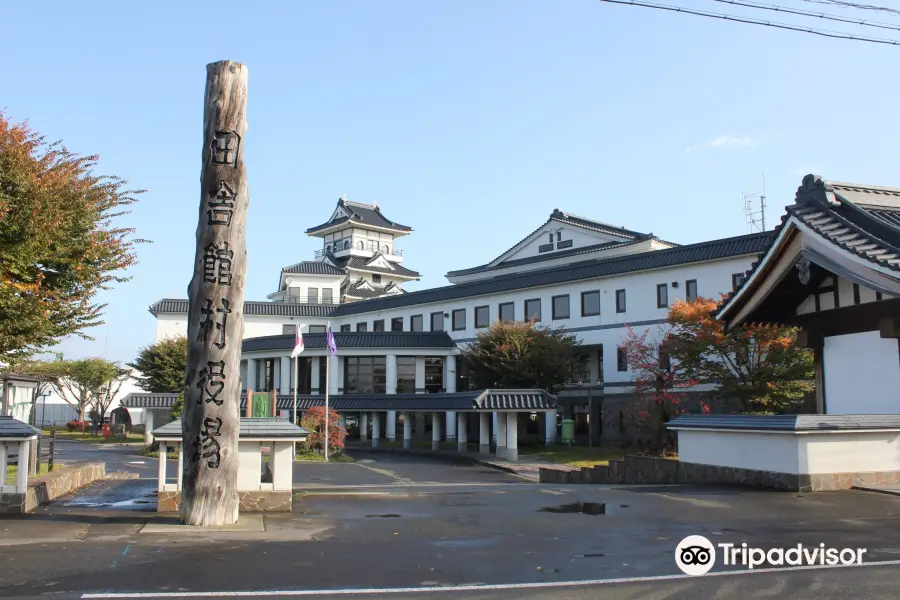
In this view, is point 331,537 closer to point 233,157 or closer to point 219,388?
point 219,388

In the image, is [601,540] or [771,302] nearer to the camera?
[601,540]

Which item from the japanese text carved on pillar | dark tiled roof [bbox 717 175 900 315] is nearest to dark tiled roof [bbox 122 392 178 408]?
dark tiled roof [bbox 717 175 900 315]

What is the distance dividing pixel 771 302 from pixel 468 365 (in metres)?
26.6

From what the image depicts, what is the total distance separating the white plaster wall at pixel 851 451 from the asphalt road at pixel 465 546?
75 centimetres

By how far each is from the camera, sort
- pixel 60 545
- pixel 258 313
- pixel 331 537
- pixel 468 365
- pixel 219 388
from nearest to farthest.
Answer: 1. pixel 60 545
2. pixel 331 537
3. pixel 219 388
4. pixel 468 365
5. pixel 258 313

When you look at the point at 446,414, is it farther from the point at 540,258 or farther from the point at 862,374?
the point at 862,374

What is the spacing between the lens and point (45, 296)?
16.5 m

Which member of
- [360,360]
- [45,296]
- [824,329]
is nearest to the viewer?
[824,329]

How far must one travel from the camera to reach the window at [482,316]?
47.8 m

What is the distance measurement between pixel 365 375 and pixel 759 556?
41.4 meters

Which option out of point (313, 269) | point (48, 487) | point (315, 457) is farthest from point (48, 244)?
point (313, 269)

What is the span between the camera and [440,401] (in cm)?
3897

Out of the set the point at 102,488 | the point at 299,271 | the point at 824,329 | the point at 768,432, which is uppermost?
the point at 299,271

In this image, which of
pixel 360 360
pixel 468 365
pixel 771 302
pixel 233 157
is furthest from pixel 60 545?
pixel 360 360
